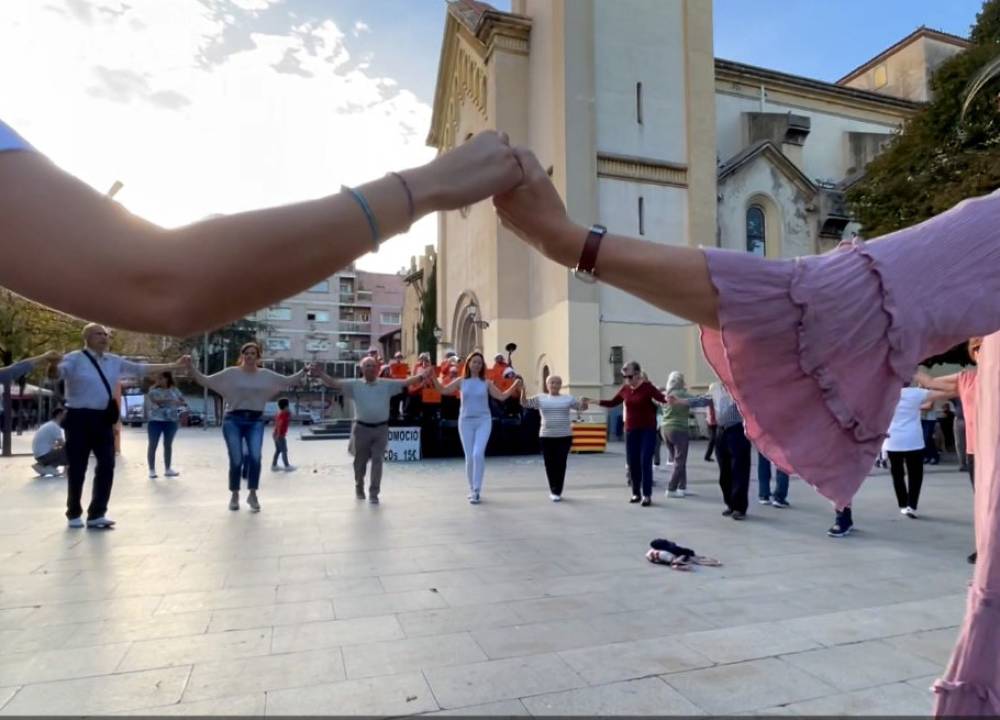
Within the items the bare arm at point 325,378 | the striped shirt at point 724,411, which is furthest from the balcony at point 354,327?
the striped shirt at point 724,411

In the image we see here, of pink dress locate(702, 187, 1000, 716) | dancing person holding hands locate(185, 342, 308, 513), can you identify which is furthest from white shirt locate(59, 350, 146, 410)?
pink dress locate(702, 187, 1000, 716)

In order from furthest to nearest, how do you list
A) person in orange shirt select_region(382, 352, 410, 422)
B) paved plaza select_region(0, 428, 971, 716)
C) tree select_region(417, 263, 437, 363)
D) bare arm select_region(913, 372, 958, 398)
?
1. tree select_region(417, 263, 437, 363)
2. person in orange shirt select_region(382, 352, 410, 422)
3. bare arm select_region(913, 372, 958, 398)
4. paved plaza select_region(0, 428, 971, 716)

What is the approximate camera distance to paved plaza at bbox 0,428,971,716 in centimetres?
341

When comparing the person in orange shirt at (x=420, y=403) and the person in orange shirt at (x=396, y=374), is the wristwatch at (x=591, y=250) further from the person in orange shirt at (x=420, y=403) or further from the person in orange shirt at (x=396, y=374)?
the person in orange shirt at (x=420, y=403)

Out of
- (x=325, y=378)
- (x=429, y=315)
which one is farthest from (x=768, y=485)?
(x=429, y=315)

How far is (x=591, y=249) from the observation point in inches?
56.1

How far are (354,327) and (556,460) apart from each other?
8976 centimetres

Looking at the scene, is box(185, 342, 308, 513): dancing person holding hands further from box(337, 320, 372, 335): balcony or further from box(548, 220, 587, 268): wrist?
box(337, 320, 372, 335): balcony

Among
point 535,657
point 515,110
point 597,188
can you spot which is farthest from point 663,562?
point 515,110

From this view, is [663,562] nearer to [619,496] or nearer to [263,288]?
[619,496]

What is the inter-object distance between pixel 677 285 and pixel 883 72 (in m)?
48.2

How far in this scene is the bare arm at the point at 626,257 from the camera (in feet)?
4.38

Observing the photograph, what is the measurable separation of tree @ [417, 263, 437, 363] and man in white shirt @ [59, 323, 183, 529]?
29444 millimetres

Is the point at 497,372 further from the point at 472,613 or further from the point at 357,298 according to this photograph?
the point at 357,298
